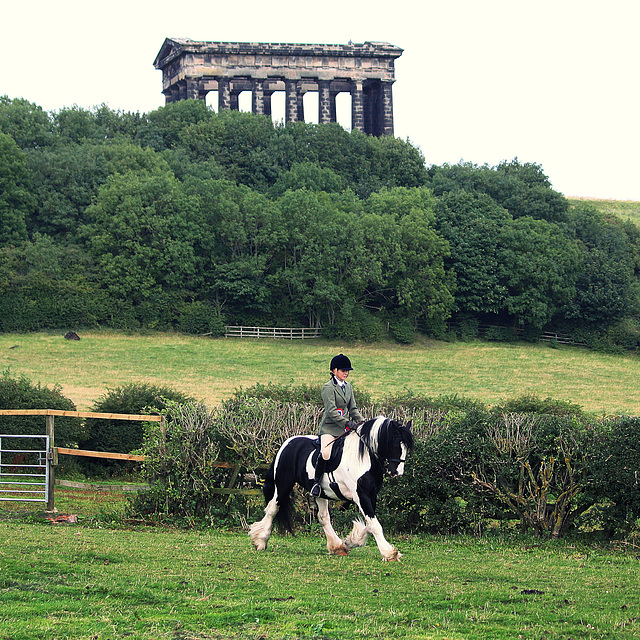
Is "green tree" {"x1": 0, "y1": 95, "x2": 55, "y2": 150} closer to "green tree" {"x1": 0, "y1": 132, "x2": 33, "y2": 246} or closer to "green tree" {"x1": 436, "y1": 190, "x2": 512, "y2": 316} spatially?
"green tree" {"x1": 0, "y1": 132, "x2": 33, "y2": 246}

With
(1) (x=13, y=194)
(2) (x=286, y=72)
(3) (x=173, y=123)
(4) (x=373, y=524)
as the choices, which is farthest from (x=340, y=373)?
(2) (x=286, y=72)

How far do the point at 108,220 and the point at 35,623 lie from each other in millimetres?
69291

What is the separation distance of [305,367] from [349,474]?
1812 inches

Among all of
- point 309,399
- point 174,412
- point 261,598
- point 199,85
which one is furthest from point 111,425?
point 199,85

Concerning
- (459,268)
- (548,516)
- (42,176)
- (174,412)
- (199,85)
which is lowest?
(548,516)

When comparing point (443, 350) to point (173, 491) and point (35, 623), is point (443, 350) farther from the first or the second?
point (35, 623)

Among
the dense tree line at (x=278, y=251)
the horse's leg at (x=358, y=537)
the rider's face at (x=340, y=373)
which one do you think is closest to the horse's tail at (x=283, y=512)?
the horse's leg at (x=358, y=537)

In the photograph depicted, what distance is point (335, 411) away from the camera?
12461mm

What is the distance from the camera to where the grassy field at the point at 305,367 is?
4944 cm

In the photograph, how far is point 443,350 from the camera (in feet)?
237

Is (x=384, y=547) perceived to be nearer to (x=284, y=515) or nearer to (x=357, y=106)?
(x=284, y=515)

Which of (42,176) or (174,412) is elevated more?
(42,176)

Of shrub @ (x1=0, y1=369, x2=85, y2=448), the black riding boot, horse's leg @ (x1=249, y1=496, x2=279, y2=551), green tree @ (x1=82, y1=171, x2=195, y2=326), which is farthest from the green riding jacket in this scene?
green tree @ (x1=82, y1=171, x2=195, y2=326)

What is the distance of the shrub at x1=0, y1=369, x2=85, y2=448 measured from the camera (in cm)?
2525
